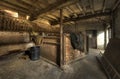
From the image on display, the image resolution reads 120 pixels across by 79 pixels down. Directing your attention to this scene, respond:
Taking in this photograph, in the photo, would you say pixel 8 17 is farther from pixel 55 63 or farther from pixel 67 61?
pixel 67 61

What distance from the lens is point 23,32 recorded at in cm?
469

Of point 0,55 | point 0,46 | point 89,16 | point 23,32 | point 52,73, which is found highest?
point 89,16

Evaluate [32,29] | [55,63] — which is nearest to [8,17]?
[32,29]

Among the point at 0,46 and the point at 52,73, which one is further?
the point at 0,46

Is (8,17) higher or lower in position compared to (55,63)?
higher

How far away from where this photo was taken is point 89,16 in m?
4.68

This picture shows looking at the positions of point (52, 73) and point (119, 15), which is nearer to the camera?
point (52, 73)

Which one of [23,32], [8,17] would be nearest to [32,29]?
[23,32]

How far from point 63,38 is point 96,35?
6.25 meters

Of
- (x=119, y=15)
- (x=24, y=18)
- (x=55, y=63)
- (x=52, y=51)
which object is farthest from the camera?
(x=24, y=18)

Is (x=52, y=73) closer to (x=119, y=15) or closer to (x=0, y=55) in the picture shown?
(x=0, y=55)

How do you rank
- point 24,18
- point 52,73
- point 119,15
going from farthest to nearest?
point 24,18 < point 119,15 < point 52,73

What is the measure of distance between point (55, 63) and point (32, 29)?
2.92m

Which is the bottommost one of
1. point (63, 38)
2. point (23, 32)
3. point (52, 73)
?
point (52, 73)
